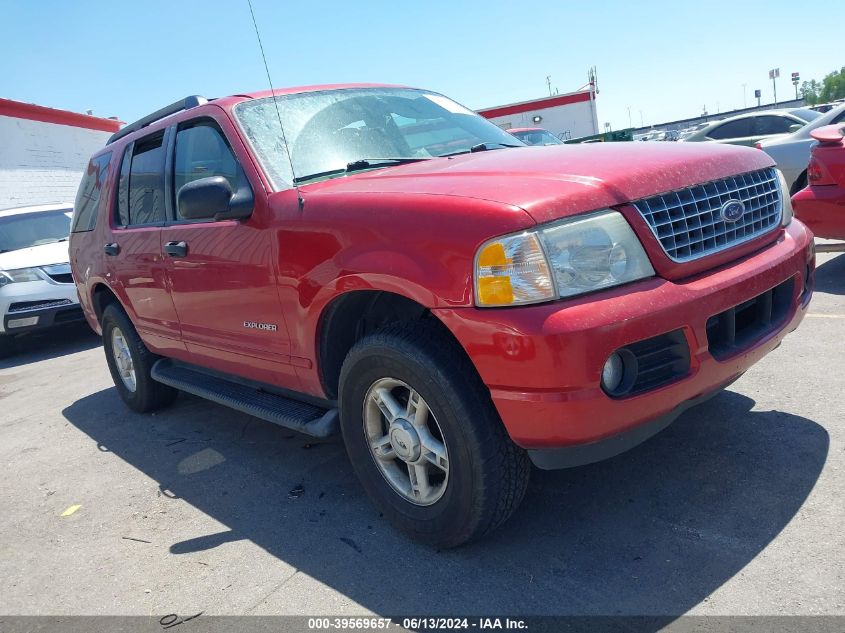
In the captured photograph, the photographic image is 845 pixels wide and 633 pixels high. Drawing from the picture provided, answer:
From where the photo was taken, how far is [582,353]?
220 cm

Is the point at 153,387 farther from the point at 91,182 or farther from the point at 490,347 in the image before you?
→ the point at 490,347

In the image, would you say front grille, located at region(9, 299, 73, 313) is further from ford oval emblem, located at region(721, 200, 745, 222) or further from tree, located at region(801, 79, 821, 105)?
tree, located at region(801, 79, 821, 105)

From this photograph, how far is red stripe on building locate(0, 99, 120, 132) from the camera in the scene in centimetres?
1627

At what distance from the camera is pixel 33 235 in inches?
382

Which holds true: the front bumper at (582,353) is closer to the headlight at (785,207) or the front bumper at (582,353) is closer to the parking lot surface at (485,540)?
the parking lot surface at (485,540)

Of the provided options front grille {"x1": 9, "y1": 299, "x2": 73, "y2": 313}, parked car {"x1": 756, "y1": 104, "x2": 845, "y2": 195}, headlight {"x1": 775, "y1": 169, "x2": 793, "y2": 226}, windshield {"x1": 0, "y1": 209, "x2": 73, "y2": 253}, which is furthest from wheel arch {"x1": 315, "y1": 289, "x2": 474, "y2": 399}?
windshield {"x1": 0, "y1": 209, "x2": 73, "y2": 253}

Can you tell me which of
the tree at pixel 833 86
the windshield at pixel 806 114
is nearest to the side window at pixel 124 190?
the windshield at pixel 806 114

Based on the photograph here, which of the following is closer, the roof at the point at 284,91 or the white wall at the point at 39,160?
the roof at the point at 284,91

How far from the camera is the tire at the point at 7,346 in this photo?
9477 mm

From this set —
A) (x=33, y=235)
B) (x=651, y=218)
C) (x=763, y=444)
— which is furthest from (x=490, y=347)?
(x=33, y=235)

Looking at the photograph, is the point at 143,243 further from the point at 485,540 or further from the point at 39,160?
the point at 39,160

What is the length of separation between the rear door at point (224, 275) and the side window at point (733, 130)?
33.9 ft

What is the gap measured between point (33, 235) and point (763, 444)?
957cm

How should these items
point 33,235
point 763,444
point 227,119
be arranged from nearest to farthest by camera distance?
point 763,444 < point 227,119 < point 33,235
